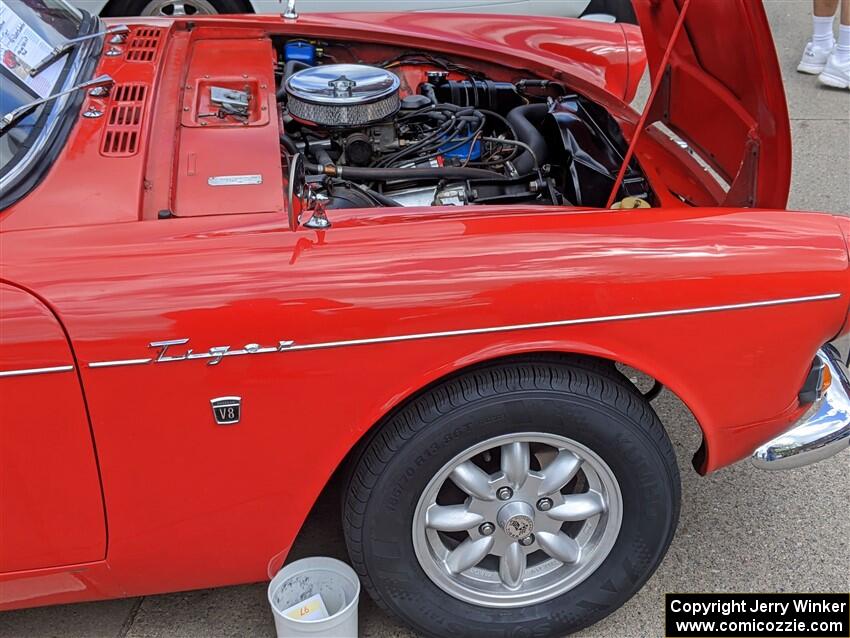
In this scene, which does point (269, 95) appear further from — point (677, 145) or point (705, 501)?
point (705, 501)

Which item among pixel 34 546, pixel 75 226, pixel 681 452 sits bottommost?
pixel 681 452

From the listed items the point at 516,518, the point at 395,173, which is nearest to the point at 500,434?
the point at 516,518

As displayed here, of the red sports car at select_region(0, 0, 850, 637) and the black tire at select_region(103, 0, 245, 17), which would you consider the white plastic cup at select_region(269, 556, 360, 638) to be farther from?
the black tire at select_region(103, 0, 245, 17)

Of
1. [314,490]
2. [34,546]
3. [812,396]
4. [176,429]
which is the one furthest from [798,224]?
[34,546]

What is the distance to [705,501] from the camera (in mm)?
2732

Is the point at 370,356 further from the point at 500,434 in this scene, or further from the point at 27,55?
the point at 27,55

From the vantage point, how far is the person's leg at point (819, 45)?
581 cm

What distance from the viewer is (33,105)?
210cm

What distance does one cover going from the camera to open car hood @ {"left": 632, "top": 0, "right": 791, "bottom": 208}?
226 cm

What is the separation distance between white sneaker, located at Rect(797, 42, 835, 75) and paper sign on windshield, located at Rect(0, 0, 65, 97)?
5.33 m

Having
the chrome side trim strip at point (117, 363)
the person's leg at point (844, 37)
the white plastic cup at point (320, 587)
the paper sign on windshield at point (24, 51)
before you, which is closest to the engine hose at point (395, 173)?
the paper sign on windshield at point (24, 51)

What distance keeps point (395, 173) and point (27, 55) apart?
3.49 feet

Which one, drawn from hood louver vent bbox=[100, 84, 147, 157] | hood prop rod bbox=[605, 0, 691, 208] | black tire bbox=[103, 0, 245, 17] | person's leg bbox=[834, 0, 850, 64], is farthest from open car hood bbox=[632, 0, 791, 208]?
Result: person's leg bbox=[834, 0, 850, 64]

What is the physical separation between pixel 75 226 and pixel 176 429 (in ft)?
1.61
